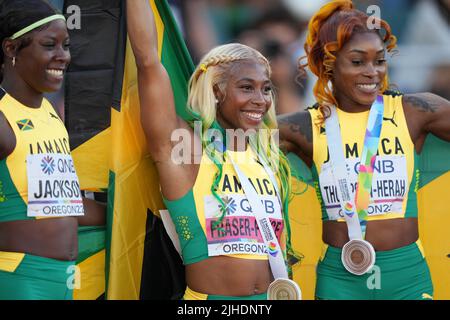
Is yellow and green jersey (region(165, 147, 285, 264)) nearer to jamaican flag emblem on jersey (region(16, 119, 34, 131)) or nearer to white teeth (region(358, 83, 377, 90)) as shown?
jamaican flag emblem on jersey (region(16, 119, 34, 131))

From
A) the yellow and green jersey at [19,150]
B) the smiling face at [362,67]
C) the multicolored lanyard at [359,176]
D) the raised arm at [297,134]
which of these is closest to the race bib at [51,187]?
the yellow and green jersey at [19,150]

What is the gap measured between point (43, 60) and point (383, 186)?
6.09 ft

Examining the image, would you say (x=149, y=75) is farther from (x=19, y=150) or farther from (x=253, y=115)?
(x=19, y=150)

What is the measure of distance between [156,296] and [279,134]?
113 cm

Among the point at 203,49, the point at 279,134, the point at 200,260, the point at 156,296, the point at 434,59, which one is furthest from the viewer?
the point at 434,59

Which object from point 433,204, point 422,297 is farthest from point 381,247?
point 433,204

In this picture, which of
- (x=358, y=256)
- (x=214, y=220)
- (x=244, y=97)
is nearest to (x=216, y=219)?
(x=214, y=220)

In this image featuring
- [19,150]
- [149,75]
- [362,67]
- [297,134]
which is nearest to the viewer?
[19,150]

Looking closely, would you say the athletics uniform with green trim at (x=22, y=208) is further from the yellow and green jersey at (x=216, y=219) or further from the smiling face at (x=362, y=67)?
the smiling face at (x=362, y=67)

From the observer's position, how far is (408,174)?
162 inches

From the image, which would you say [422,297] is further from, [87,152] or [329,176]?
[87,152]

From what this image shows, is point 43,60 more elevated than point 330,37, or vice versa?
point 330,37

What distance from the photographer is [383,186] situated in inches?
160

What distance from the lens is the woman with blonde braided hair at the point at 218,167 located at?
11.9ft
